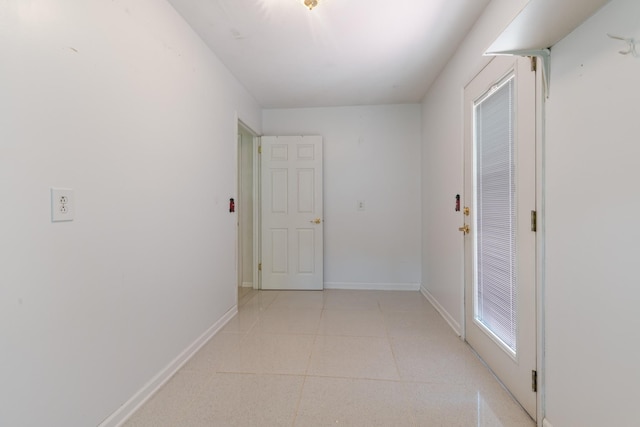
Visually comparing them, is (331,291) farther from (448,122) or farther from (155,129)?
(155,129)

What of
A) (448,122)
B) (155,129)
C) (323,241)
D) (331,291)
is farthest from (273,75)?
(331,291)

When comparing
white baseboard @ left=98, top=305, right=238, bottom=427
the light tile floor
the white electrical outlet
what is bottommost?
the light tile floor

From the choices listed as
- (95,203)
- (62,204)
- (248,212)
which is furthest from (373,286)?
(62,204)

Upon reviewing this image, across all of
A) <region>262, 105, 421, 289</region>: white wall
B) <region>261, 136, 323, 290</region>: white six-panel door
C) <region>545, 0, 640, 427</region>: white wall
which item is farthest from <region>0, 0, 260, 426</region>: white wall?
<region>545, 0, 640, 427</region>: white wall

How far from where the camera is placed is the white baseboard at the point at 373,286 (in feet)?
12.1

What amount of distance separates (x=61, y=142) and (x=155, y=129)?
1.99 feet

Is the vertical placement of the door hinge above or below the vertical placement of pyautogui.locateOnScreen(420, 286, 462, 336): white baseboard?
above

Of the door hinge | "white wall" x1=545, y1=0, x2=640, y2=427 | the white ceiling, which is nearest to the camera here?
"white wall" x1=545, y1=0, x2=640, y2=427

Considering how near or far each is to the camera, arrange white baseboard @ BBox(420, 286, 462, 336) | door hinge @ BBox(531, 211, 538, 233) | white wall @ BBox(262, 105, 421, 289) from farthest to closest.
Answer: white wall @ BBox(262, 105, 421, 289), white baseboard @ BBox(420, 286, 462, 336), door hinge @ BBox(531, 211, 538, 233)

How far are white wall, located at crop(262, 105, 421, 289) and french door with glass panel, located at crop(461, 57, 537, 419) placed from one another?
1.48 m

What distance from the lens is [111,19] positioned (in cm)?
137

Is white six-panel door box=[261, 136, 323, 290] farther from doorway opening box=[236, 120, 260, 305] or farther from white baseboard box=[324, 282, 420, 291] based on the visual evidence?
white baseboard box=[324, 282, 420, 291]

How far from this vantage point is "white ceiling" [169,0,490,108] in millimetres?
1871

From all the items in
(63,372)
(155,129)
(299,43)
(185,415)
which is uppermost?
(299,43)
